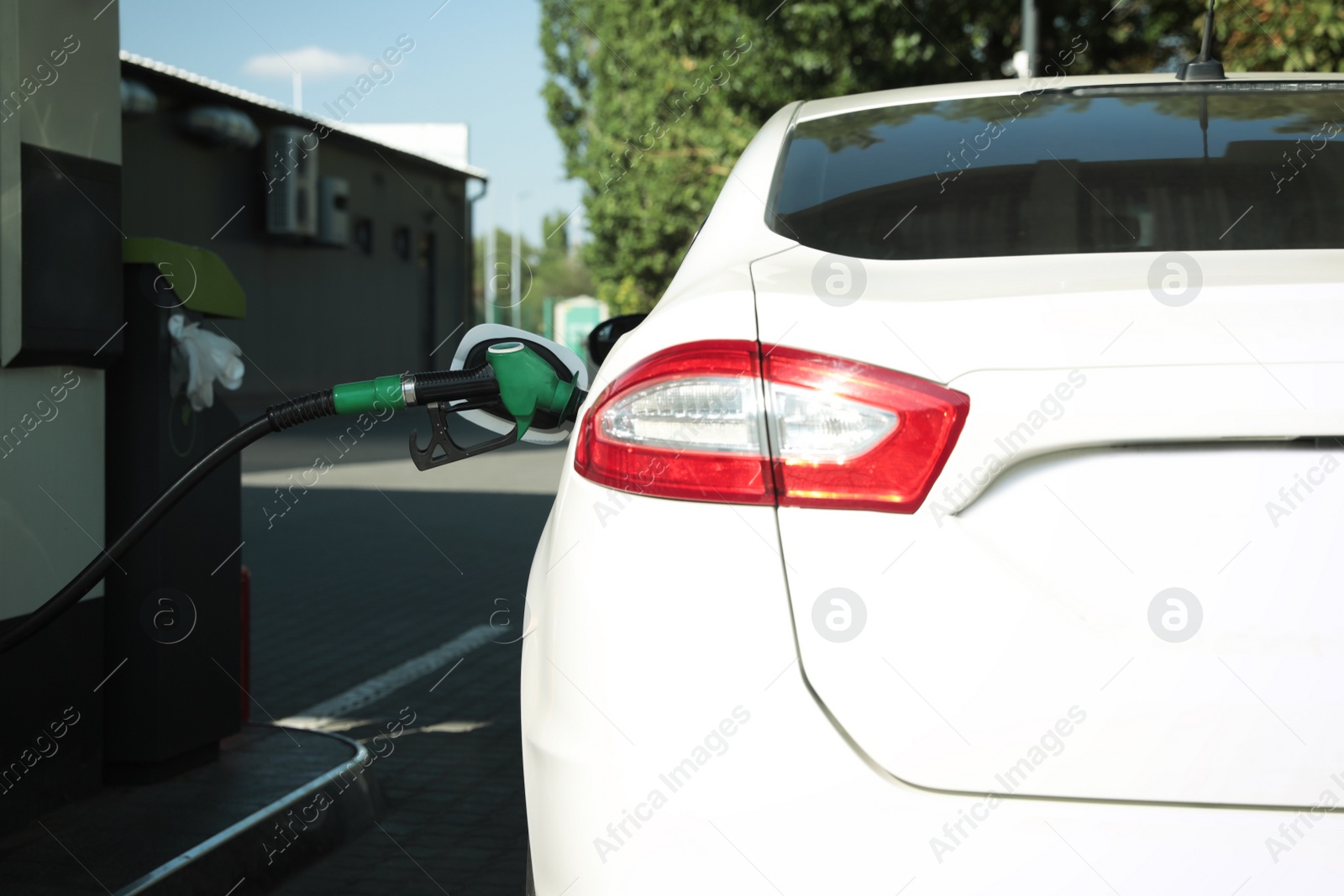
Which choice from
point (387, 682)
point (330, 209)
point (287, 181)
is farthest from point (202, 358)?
point (330, 209)

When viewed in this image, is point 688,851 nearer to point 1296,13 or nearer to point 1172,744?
point 1172,744

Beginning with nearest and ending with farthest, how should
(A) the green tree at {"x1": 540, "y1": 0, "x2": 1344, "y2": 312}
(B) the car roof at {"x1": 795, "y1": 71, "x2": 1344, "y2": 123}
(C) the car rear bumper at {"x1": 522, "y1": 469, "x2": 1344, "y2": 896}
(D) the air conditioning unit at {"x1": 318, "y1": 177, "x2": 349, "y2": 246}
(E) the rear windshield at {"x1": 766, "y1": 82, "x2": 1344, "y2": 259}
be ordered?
(C) the car rear bumper at {"x1": 522, "y1": 469, "x2": 1344, "y2": 896} → (E) the rear windshield at {"x1": 766, "y1": 82, "x2": 1344, "y2": 259} → (B) the car roof at {"x1": 795, "y1": 71, "x2": 1344, "y2": 123} → (A) the green tree at {"x1": 540, "y1": 0, "x2": 1344, "y2": 312} → (D) the air conditioning unit at {"x1": 318, "y1": 177, "x2": 349, "y2": 246}

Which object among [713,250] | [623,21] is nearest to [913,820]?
[713,250]

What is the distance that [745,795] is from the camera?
1.59 meters

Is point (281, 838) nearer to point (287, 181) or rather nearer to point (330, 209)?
point (287, 181)

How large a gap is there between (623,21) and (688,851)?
3915 centimetres

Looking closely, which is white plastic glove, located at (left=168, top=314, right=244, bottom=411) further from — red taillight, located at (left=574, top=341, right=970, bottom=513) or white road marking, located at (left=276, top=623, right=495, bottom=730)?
red taillight, located at (left=574, top=341, right=970, bottom=513)

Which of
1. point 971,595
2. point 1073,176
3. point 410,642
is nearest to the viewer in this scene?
point 971,595

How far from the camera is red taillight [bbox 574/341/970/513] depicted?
5.27 feet

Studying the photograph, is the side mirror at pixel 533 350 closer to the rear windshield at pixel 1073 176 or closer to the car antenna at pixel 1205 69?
the rear windshield at pixel 1073 176

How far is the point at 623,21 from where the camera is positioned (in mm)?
38969

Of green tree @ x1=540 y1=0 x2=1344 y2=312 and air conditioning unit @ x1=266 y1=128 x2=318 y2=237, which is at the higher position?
green tree @ x1=540 y1=0 x2=1344 y2=312

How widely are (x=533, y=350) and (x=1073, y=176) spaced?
0.94 meters

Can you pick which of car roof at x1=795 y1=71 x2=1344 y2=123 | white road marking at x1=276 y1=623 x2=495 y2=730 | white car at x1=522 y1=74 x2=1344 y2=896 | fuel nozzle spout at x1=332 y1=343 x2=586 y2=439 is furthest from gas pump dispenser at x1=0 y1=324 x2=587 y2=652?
white road marking at x1=276 y1=623 x2=495 y2=730
